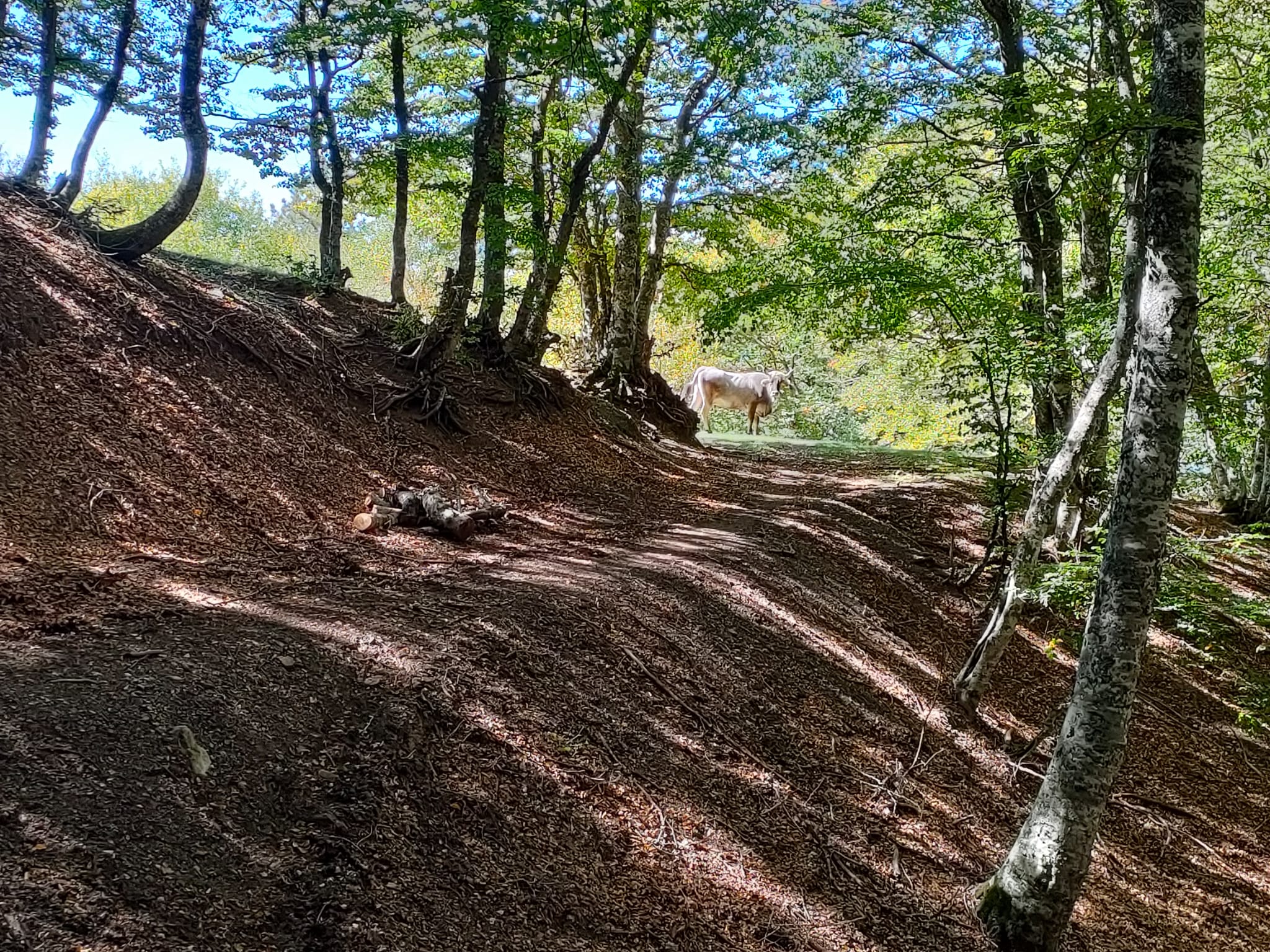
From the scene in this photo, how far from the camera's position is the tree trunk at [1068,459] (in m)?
5.58

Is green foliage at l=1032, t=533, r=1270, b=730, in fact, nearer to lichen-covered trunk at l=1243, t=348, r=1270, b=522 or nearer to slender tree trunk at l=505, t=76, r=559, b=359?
lichen-covered trunk at l=1243, t=348, r=1270, b=522

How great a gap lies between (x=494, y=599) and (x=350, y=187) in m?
11.4

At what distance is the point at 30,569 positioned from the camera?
13.5 feet

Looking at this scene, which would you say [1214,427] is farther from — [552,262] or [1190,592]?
[552,262]

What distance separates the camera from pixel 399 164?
1191 cm

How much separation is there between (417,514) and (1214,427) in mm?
6993

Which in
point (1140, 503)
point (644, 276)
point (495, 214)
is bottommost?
point (1140, 503)

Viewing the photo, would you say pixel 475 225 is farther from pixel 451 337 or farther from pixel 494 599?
pixel 494 599

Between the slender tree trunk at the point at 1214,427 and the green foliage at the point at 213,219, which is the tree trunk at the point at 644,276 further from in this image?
the green foliage at the point at 213,219

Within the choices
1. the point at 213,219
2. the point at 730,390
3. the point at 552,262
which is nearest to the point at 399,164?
the point at 552,262

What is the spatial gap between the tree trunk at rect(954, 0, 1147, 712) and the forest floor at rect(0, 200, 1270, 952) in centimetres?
49

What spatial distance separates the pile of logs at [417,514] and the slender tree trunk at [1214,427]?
5295 millimetres

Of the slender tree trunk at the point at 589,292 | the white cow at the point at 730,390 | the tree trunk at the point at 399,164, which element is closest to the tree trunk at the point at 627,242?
the slender tree trunk at the point at 589,292

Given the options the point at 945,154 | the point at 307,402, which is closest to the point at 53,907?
the point at 307,402
